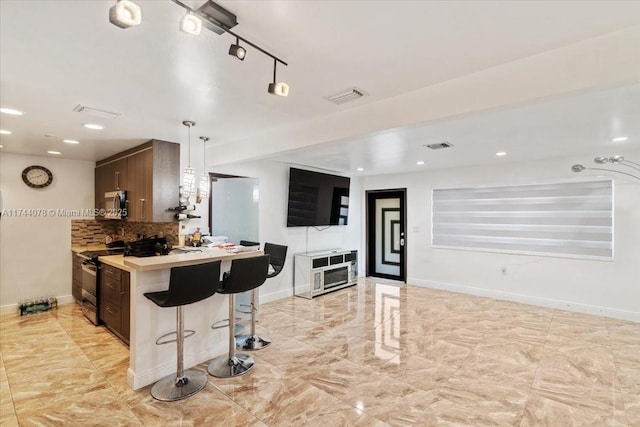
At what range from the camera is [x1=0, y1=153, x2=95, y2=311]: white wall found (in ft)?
15.5

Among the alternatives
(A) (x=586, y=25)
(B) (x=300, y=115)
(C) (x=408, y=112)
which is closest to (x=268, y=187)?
(B) (x=300, y=115)

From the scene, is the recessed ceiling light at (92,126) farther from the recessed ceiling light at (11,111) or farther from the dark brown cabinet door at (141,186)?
the dark brown cabinet door at (141,186)

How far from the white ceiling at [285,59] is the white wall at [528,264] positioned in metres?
1.81

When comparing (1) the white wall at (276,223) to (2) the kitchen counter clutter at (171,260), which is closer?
(2) the kitchen counter clutter at (171,260)

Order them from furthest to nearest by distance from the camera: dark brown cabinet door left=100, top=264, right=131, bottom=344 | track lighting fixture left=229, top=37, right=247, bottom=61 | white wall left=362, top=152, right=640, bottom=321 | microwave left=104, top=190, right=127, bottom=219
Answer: white wall left=362, top=152, right=640, bottom=321 < microwave left=104, top=190, right=127, bottom=219 < dark brown cabinet door left=100, top=264, right=131, bottom=344 < track lighting fixture left=229, top=37, right=247, bottom=61

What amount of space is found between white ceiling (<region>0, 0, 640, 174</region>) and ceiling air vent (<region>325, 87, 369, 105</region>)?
0.28 ft

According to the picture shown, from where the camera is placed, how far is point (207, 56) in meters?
2.00

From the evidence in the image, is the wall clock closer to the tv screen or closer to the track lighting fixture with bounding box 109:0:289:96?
the tv screen

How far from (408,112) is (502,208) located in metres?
4.31

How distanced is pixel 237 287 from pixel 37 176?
4.42 meters

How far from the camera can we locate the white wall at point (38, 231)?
15.5 ft

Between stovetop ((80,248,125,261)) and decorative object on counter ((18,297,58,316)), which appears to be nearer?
stovetop ((80,248,125,261))

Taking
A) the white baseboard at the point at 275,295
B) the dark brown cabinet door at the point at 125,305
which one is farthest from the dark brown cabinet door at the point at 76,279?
the white baseboard at the point at 275,295

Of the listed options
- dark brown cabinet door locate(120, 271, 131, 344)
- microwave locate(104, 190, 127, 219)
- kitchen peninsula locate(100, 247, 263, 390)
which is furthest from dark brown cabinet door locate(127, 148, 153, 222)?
kitchen peninsula locate(100, 247, 263, 390)
